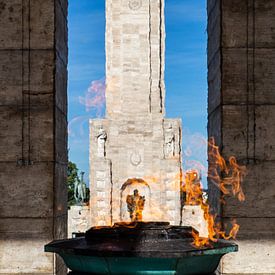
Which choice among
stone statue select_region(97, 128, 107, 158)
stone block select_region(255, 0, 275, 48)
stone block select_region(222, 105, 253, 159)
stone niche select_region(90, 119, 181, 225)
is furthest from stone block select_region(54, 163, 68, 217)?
stone statue select_region(97, 128, 107, 158)

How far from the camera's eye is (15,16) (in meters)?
8.20

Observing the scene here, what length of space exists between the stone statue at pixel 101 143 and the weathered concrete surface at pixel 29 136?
81.9ft

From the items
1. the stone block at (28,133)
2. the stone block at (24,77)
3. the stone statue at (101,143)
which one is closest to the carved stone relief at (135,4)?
the stone statue at (101,143)

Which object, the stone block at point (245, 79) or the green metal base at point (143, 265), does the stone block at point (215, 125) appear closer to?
the stone block at point (245, 79)

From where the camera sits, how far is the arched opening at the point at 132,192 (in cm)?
3250

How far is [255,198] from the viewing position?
26.2 feet

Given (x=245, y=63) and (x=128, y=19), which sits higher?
(x=128, y=19)

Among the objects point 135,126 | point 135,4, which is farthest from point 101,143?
point 135,4

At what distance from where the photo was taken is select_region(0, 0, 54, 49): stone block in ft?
26.8

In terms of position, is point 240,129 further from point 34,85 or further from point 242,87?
point 34,85

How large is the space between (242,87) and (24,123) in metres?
3.01

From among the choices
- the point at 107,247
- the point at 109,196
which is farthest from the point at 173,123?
the point at 107,247

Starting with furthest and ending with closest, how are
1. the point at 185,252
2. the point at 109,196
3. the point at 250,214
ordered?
A: the point at 109,196 → the point at 250,214 → the point at 185,252

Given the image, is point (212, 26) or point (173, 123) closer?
point (212, 26)
